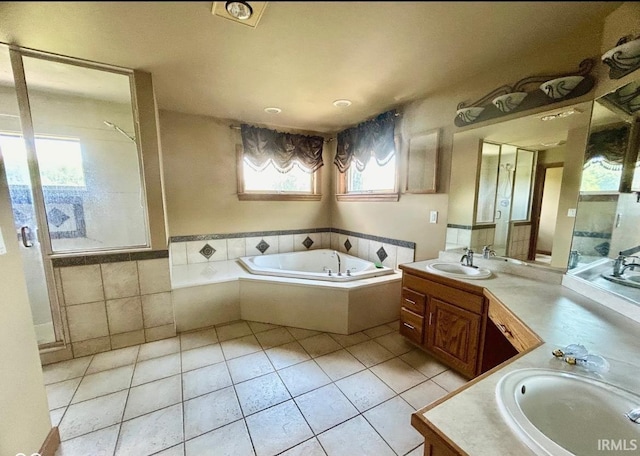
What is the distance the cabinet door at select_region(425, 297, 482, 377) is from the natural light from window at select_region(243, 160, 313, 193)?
2.33 meters

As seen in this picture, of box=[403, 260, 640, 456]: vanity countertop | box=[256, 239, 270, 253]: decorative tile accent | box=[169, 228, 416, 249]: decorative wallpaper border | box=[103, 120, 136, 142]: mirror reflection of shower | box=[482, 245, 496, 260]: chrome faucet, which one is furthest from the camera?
box=[256, 239, 270, 253]: decorative tile accent

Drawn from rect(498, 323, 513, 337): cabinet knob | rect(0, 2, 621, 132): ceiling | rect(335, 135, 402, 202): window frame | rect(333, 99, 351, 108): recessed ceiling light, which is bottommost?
rect(498, 323, 513, 337): cabinet knob

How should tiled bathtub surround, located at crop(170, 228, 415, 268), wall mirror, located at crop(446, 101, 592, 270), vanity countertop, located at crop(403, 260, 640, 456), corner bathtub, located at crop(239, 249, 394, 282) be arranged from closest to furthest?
vanity countertop, located at crop(403, 260, 640, 456) < wall mirror, located at crop(446, 101, 592, 270) < corner bathtub, located at crop(239, 249, 394, 282) < tiled bathtub surround, located at crop(170, 228, 415, 268)

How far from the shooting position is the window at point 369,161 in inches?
111

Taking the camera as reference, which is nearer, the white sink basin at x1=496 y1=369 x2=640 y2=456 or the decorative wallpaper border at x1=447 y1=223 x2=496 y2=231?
the white sink basin at x1=496 y1=369 x2=640 y2=456

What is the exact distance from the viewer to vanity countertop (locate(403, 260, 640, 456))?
0.70 meters

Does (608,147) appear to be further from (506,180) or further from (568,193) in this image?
(506,180)

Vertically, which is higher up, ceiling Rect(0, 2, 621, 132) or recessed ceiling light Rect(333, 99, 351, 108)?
ceiling Rect(0, 2, 621, 132)

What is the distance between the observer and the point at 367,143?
3.05 metres

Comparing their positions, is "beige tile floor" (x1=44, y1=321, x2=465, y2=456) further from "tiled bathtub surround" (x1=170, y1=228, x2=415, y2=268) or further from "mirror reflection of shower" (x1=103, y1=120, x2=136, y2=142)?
"mirror reflection of shower" (x1=103, y1=120, x2=136, y2=142)

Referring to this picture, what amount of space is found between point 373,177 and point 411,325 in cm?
177

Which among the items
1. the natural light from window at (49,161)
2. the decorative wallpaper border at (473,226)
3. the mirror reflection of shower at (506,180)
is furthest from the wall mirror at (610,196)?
the natural light from window at (49,161)

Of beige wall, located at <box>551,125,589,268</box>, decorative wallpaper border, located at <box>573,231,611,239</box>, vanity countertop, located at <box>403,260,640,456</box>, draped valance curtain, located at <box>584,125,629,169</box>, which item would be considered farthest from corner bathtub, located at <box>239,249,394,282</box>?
draped valance curtain, located at <box>584,125,629,169</box>

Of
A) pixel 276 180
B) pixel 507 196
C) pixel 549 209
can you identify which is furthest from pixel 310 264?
pixel 549 209
